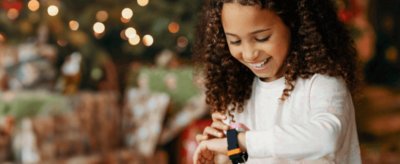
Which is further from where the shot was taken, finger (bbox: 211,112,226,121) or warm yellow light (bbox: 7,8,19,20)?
warm yellow light (bbox: 7,8,19,20)

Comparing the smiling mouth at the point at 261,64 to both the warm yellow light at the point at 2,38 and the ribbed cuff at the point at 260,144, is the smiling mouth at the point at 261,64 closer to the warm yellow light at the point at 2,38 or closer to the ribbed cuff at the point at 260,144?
the ribbed cuff at the point at 260,144

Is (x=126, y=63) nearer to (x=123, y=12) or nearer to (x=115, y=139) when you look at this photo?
(x=123, y=12)

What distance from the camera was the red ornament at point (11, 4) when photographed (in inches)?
140

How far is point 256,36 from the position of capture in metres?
1.01

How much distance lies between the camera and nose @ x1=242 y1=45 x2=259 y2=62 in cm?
101

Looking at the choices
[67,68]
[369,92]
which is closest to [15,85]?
[67,68]

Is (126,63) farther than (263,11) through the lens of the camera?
Yes

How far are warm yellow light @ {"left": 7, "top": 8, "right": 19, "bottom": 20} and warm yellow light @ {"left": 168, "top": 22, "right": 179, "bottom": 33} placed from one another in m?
0.80

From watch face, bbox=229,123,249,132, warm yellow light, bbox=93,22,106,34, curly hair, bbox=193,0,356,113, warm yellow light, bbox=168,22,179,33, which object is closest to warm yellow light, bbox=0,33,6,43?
warm yellow light, bbox=93,22,106,34

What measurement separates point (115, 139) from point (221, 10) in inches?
92.3

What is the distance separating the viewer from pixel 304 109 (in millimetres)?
1051

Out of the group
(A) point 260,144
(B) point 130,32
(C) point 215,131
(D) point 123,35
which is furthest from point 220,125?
(D) point 123,35

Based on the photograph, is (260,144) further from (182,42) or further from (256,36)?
(182,42)

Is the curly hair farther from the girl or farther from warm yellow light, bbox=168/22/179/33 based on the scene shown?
warm yellow light, bbox=168/22/179/33
